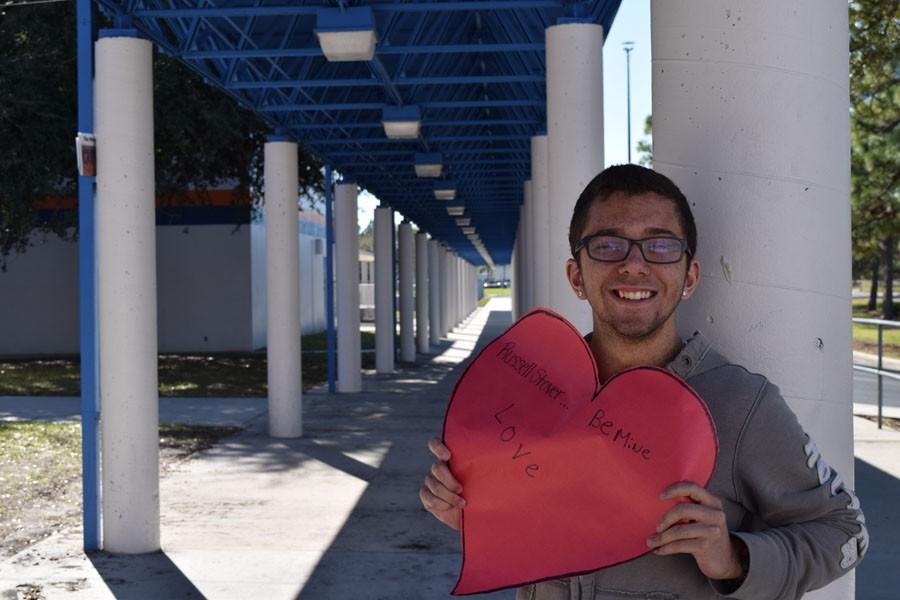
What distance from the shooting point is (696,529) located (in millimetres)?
1540

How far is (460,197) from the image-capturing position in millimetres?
23703

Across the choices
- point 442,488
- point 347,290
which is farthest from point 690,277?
point 347,290

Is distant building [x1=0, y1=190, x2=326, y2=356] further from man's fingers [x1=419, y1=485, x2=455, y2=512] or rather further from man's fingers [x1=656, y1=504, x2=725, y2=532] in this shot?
man's fingers [x1=656, y1=504, x2=725, y2=532]

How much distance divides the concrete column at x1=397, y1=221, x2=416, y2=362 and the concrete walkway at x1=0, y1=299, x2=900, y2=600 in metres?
11.5

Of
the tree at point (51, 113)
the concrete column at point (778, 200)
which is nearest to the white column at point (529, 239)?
the tree at point (51, 113)

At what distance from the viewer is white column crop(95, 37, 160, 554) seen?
703 cm

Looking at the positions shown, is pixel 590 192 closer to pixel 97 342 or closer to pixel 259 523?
pixel 97 342

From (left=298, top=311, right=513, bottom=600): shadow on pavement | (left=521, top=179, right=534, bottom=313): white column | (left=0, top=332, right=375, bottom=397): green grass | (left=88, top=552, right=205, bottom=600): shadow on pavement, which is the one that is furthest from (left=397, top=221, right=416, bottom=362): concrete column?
(left=88, top=552, right=205, bottom=600): shadow on pavement

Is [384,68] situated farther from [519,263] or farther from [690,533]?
[519,263]

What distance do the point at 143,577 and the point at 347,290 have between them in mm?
11535

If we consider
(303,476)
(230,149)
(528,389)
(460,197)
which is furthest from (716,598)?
(460,197)

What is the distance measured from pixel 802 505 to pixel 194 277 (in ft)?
92.5

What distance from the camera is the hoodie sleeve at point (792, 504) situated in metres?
1.64

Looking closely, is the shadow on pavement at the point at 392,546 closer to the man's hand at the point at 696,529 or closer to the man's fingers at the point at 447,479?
the man's fingers at the point at 447,479
